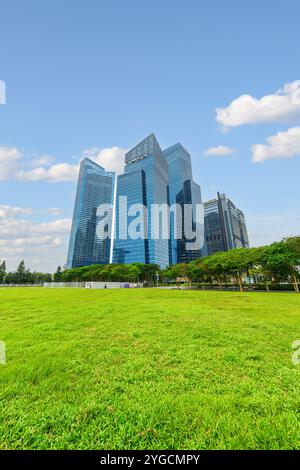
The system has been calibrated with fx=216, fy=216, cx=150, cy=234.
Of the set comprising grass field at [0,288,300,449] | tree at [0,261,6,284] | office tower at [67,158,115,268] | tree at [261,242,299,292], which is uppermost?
office tower at [67,158,115,268]

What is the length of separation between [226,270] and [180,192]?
123 metres

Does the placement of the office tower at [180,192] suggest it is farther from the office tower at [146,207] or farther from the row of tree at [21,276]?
the row of tree at [21,276]

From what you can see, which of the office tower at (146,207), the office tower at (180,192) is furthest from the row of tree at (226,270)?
the office tower at (180,192)

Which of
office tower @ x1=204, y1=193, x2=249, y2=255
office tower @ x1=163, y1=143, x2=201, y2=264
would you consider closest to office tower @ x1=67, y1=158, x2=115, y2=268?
office tower @ x1=163, y1=143, x2=201, y2=264

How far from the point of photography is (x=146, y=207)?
12338 centimetres

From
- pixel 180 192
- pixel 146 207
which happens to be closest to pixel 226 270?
pixel 146 207

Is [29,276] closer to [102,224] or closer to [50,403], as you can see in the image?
[102,224]

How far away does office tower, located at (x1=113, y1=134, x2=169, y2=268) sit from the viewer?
11850 centimetres

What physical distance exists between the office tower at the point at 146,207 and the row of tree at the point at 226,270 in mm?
22958

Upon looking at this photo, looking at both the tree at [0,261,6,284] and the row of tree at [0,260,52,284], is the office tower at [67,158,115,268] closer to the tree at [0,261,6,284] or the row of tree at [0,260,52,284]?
the row of tree at [0,260,52,284]

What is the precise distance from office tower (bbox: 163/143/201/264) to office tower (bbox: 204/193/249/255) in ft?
35.7

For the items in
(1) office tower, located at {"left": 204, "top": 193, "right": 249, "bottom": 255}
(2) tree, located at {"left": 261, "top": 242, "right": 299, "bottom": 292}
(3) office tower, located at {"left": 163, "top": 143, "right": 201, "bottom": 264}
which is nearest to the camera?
(2) tree, located at {"left": 261, "top": 242, "right": 299, "bottom": 292}

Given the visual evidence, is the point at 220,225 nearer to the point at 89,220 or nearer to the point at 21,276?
the point at 89,220
